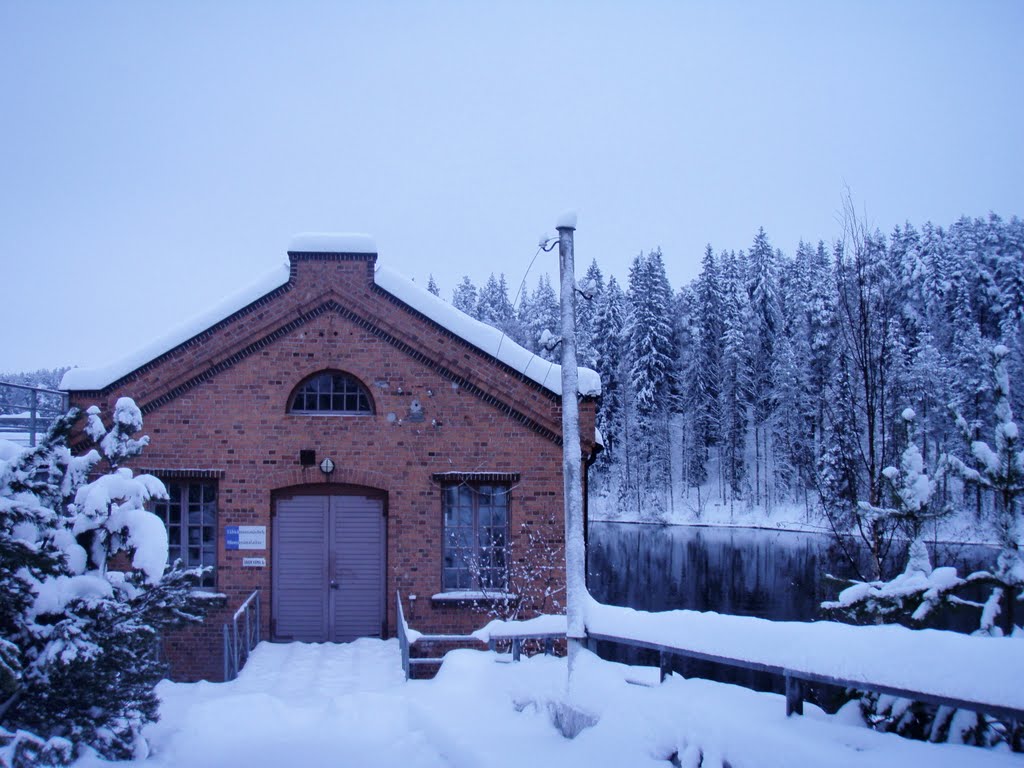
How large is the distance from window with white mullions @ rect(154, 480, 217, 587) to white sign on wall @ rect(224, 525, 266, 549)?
0.96 feet

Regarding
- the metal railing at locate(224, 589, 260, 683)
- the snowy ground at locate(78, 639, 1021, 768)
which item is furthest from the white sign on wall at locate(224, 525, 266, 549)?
the snowy ground at locate(78, 639, 1021, 768)

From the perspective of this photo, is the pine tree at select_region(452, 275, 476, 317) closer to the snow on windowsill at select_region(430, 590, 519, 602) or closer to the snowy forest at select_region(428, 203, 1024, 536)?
the snowy forest at select_region(428, 203, 1024, 536)

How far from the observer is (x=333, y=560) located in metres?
14.0

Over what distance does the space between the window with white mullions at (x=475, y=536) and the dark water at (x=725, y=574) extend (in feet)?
16.9

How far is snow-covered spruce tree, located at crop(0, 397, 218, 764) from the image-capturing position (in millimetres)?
6977

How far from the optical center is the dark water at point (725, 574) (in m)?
23.0

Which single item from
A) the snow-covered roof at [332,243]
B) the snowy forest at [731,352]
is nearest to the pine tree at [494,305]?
the snowy forest at [731,352]

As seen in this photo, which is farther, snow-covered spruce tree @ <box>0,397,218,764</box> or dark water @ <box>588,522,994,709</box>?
dark water @ <box>588,522,994,709</box>

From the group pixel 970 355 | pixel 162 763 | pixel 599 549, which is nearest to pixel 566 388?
pixel 162 763

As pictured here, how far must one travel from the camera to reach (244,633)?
43.6 ft

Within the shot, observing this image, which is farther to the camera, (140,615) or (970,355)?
(970,355)

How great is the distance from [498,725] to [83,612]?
397 cm

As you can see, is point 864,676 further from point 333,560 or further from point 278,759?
point 333,560

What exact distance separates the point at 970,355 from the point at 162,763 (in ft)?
154
